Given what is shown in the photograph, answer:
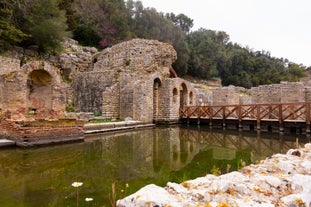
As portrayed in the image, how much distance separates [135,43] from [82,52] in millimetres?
7539

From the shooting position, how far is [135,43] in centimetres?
1839

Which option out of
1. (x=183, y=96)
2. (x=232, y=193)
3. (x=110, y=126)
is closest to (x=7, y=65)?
(x=110, y=126)

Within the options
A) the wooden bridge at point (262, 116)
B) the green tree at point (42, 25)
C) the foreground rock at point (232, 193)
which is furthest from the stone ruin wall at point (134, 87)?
the foreground rock at point (232, 193)

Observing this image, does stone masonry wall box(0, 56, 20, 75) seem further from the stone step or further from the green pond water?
the green pond water

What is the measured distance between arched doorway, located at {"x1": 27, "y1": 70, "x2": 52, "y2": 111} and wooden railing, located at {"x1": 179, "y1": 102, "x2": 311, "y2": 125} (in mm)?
9525

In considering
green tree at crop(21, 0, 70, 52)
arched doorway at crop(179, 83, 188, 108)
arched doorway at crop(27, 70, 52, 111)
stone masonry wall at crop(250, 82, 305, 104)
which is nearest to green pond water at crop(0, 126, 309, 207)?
arched doorway at crop(27, 70, 52, 111)

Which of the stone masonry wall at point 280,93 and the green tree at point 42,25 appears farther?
the green tree at point 42,25

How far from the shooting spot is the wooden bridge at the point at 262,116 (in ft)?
36.8

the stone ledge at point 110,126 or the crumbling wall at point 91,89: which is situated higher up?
the crumbling wall at point 91,89

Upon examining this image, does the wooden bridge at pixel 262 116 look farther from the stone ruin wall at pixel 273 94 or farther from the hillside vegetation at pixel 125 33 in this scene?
the hillside vegetation at pixel 125 33

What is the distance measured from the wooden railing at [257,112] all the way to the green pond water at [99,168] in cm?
526

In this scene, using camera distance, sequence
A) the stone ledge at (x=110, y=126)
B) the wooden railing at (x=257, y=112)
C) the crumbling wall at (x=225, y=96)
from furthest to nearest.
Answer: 1. the crumbling wall at (x=225, y=96)
2. the wooden railing at (x=257, y=112)
3. the stone ledge at (x=110, y=126)

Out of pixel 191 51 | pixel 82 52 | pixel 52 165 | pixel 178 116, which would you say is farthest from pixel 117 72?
pixel 191 51

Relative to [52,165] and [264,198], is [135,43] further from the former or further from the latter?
[264,198]
